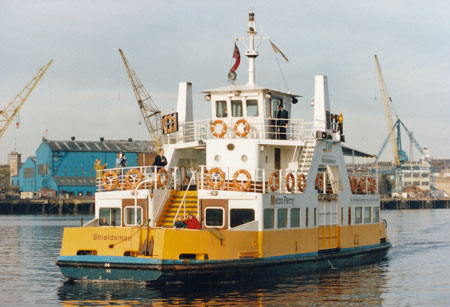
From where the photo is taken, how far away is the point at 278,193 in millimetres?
25156

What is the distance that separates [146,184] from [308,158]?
20.1ft

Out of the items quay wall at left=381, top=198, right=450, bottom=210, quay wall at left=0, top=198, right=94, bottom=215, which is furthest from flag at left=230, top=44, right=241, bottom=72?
quay wall at left=381, top=198, right=450, bottom=210

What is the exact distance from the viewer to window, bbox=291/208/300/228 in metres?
26.1

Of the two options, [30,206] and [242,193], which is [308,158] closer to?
[242,193]

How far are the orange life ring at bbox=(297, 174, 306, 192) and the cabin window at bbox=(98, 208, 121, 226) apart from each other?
6500 millimetres

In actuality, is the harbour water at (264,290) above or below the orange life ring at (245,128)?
below

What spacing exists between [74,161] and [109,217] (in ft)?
280

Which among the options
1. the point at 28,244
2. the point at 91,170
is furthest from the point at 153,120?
the point at 28,244

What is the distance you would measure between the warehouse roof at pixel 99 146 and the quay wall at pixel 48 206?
8.51 m

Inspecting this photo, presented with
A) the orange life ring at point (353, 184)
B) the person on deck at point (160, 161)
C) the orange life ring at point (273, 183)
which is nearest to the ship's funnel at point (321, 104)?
the orange life ring at point (353, 184)

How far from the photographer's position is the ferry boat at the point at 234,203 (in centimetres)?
2283

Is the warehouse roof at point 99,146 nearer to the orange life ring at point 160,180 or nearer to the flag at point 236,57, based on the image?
the flag at point 236,57

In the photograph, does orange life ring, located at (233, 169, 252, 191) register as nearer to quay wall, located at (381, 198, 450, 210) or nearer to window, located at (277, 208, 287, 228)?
window, located at (277, 208, 287, 228)

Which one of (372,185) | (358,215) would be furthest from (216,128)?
(372,185)
